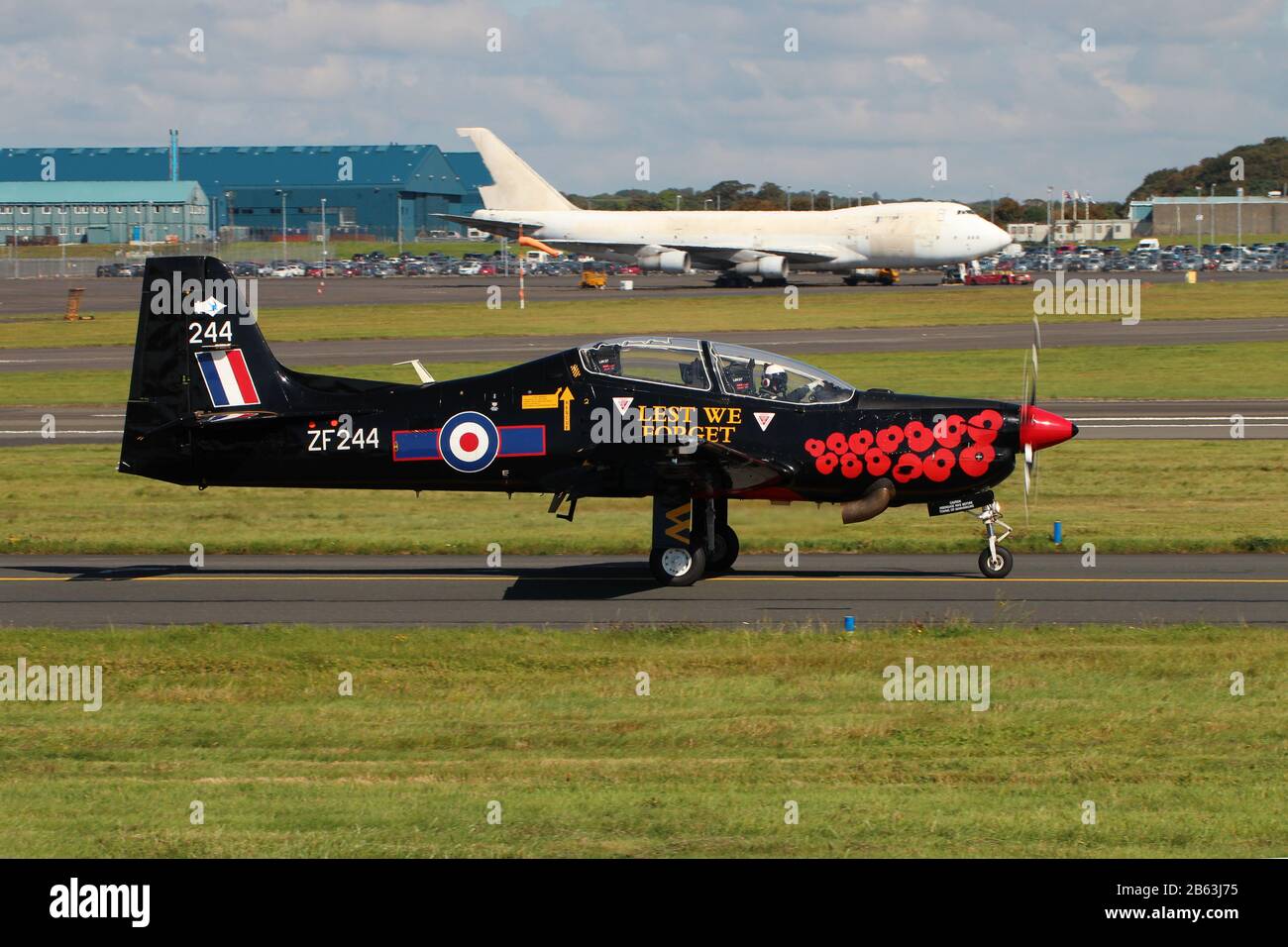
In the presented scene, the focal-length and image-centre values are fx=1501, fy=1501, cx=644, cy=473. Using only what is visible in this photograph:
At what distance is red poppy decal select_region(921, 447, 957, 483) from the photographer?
1588 centimetres

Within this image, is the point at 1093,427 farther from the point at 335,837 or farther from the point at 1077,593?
the point at 335,837

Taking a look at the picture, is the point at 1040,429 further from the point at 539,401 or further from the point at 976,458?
the point at 539,401

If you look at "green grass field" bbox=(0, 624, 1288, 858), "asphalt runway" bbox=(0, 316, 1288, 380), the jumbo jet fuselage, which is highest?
the jumbo jet fuselage

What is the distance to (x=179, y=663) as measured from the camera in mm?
12742

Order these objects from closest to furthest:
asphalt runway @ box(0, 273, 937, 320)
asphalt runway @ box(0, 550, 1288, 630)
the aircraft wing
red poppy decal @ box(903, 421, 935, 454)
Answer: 1. asphalt runway @ box(0, 550, 1288, 630)
2. red poppy decal @ box(903, 421, 935, 454)
3. asphalt runway @ box(0, 273, 937, 320)
4. the aircraft wing

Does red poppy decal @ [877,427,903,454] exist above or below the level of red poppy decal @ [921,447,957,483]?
above

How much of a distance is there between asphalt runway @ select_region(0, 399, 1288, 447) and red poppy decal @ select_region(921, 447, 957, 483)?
14072mm

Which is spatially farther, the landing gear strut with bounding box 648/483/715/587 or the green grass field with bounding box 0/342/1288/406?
the green grass field with bounding box 0/342/1288/406

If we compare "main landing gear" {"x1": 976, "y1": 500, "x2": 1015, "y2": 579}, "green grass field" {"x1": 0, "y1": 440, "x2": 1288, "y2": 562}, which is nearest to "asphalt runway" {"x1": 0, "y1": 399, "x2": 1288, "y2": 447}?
"green grass field" {"x1": 0, "y1": 440, "x2": 1288, "y2": 562}

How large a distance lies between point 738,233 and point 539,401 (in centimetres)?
6885

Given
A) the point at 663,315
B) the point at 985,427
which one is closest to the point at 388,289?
the point at 663,315

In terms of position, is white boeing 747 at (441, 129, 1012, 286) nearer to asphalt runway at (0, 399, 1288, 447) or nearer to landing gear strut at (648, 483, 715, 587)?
asphalt runway at (0, 399, 1288, 447)

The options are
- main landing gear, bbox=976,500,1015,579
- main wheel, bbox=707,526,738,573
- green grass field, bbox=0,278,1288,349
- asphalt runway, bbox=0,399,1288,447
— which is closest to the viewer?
main landing gear, bbox=976,500,1015,579
